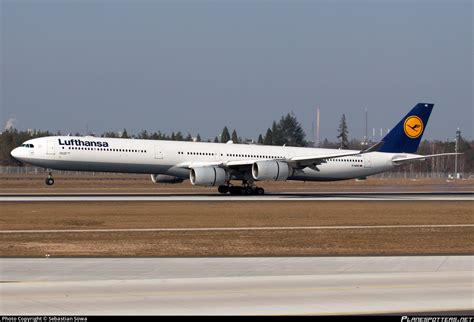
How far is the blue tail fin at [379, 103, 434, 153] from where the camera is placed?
208ft

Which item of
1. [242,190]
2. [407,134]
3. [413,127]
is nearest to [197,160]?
[242,190]

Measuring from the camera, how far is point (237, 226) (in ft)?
111

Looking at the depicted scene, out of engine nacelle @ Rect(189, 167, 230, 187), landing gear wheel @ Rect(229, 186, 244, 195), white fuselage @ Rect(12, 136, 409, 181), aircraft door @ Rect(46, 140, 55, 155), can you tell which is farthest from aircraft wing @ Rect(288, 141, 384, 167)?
aircraft door @ Rect(46, 140, 55, 155)

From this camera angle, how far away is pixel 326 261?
22.4 m

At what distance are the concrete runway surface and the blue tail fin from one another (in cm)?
4100

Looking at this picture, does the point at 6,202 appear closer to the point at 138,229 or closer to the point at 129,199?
the point at 129,199

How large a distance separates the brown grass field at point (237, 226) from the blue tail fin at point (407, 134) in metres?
14.1

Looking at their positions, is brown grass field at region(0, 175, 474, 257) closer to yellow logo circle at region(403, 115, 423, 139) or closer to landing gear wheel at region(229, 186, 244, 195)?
landing gear wheel at region(229, 186, 244, 195)

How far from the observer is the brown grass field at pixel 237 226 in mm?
25953

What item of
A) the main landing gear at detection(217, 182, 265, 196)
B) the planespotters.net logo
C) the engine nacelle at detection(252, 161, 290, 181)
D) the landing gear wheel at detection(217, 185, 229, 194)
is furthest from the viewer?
the landing gear wheel at detection(217, 185, 229, 194)

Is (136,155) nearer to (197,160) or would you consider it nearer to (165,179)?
(197,160)

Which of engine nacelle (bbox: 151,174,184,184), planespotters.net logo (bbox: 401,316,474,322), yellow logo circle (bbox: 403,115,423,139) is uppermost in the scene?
yellow logo circle (bbox: 403,115,423,139)

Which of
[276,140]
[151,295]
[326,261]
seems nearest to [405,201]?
[326,261]

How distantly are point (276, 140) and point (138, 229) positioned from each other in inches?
4839
